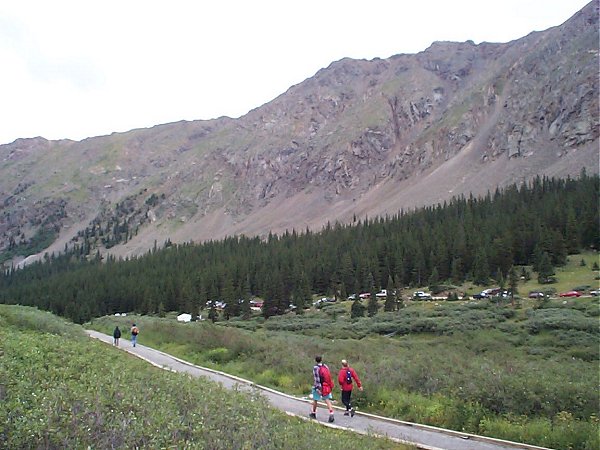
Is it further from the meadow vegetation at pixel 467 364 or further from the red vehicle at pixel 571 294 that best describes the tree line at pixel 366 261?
the meadow vegetation at pixel 467 364

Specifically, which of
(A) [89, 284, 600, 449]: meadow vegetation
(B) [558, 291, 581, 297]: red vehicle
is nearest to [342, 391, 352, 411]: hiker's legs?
(A) [89, 284, 600, 449]: meadow vegetation

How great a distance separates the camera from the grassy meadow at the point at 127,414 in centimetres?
646

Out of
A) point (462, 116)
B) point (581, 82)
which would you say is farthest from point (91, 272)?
point (581, 82)

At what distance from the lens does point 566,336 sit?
33.0 metres

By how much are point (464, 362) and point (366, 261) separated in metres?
64.8

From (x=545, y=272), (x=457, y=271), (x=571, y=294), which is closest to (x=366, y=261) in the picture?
(x=457, y=271)

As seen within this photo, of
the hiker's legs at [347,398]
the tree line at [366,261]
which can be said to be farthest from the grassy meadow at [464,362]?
the tree line at [366,261]

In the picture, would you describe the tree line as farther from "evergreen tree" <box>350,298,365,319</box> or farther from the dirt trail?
the dirt trail

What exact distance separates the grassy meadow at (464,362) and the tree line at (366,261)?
23.9m

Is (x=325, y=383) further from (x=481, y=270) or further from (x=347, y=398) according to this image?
(x=481, y=270)

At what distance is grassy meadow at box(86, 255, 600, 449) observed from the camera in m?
12.2

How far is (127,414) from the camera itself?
721 centimetres

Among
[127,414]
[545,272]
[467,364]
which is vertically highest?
[127,414]

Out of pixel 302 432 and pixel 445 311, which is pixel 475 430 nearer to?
pixel 302 432
